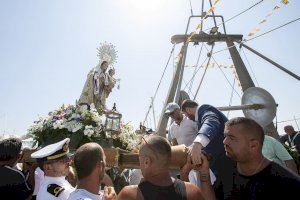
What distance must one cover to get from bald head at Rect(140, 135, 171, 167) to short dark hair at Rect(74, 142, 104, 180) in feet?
1.33

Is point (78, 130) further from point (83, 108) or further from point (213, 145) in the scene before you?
point (213, 145)

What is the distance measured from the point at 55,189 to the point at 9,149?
103 centimetres

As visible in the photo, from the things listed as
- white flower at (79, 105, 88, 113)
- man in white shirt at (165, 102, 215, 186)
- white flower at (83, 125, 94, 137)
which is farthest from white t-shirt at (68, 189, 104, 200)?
man in white shirt at (165, 102, 215, 186)

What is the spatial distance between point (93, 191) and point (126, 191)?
324mm

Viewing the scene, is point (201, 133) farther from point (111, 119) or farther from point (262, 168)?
point (111, 119)

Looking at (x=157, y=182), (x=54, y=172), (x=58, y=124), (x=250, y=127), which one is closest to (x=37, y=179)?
(x=54, y=172)

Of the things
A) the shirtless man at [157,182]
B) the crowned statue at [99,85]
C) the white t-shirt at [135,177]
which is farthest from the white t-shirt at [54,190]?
the crowned statue at [99,85]

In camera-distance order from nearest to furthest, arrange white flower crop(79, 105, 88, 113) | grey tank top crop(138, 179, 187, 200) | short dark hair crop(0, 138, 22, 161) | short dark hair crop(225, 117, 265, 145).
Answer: grey tank top crop(138, 179, 187, 200) < short dark hair crop(225, 117, 265, 145) < short dark hair crop(0, 138, 22, 161) < white flower crop(79, 105, 88, 113)

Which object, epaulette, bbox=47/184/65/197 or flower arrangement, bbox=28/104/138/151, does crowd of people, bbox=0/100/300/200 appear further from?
flower arrangement, bbox=28/104/138/151

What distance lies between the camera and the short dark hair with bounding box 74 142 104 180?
2.55 m

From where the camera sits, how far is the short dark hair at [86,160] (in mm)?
2547

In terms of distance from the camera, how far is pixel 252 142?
2.56 m

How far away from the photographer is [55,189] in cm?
279

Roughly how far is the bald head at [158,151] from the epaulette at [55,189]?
89cm
